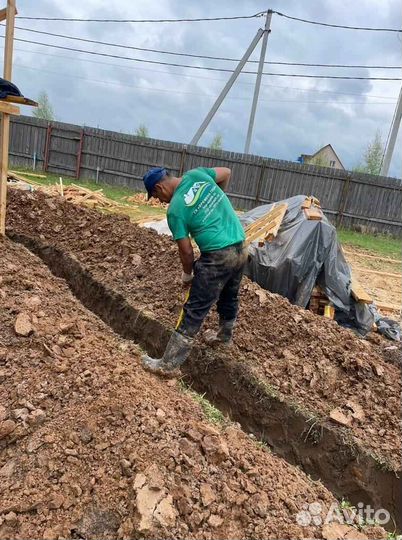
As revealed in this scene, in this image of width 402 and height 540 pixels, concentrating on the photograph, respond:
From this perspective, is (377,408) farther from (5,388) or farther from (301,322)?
(5,388)

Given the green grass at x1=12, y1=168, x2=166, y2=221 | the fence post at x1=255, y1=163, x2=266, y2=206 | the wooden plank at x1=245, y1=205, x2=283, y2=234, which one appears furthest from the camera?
the fence post at x1=255, y1=163, x2=266, y2=206

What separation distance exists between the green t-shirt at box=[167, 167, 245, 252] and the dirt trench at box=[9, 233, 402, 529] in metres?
1.35

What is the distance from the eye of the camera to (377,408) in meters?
3.75

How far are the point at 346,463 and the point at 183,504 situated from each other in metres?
1.78

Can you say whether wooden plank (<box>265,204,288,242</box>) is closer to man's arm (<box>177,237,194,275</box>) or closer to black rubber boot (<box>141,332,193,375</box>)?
man's arm (<box>177,237,194,275</box>)

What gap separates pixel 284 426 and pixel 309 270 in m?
2.72

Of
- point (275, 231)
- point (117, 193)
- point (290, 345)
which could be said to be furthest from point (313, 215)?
point (117, 193)

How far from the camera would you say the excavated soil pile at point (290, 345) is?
3705 millimetres

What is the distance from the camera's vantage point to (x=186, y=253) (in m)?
3.38

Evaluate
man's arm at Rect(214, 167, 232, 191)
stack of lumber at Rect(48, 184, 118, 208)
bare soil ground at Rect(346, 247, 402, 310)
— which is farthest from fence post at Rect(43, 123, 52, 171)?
man's arm at Rect(214, 167, 232, 191)

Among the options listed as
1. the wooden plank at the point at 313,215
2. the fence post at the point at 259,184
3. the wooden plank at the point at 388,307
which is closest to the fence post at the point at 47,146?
→ the fence post at the point at 259,184

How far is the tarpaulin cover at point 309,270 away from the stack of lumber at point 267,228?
0.16 m

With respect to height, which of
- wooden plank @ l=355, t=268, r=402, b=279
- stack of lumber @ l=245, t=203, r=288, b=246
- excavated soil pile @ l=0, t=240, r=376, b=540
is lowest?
excavated soil pile @ l=0, t=240, r=376, b=540

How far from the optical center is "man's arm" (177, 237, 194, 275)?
10.9 ft
